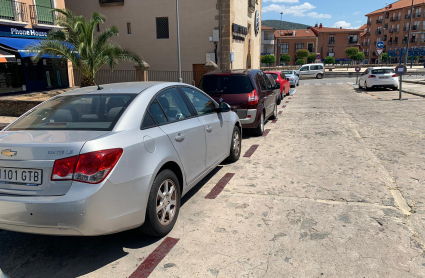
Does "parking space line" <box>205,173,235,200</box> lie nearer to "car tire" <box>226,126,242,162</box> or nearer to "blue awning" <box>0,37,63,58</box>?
"car tire" <box>226,126,242,162</box>

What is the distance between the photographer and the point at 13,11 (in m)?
18.0

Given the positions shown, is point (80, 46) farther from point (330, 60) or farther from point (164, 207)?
point (330, 60)

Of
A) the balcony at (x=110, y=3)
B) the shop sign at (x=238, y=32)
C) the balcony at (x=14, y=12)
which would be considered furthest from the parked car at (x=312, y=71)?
the balcony at (x=14, y=12)

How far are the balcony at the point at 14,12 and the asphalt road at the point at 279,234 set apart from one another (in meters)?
17.5

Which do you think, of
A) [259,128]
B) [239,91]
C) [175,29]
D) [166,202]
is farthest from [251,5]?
[166,202]

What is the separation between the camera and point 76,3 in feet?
84.0

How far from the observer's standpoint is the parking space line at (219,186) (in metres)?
4.66

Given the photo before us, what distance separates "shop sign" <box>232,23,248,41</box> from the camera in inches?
923

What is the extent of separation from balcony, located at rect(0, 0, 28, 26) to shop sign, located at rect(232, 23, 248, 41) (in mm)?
13025

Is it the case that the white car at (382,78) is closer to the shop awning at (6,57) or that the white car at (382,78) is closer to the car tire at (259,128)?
the car tire at (259,128)

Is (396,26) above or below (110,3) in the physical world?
above

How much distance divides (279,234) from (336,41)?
328ft

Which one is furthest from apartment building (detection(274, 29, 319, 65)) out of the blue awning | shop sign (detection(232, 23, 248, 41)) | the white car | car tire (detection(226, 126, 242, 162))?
car tire (detection(226, 126, 242, 162))

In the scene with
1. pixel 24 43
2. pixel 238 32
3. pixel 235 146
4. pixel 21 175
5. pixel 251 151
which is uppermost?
pixel 238 32
